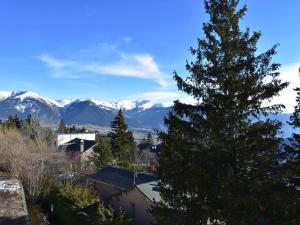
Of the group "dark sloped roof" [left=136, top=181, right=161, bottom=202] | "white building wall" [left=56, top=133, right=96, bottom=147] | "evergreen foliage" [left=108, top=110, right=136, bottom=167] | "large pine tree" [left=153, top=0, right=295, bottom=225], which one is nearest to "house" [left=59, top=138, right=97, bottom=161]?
"evergreen foliage" [left=108, top=110, right=136, bottom=167]

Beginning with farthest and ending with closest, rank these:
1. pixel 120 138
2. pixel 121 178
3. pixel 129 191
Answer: pixel 120 138
pixel 121 178
pixel 129 191

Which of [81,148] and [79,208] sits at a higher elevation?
[81,148]

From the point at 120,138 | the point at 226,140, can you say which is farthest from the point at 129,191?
the point at 120,138

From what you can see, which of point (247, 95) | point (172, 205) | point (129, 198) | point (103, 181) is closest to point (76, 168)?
point (103, 181)

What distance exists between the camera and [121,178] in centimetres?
4419

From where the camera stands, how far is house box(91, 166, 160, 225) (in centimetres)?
3544

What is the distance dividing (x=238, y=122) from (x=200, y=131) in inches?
65.7

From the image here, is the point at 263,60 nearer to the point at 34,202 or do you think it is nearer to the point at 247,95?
the point at 247,95

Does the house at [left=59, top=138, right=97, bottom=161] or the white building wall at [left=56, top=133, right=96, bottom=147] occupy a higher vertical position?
the white building wall at [left=56, top=133, right=96, bottom=147]

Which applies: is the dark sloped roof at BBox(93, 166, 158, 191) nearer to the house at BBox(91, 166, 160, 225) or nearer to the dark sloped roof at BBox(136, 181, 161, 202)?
the house at BBox(91, 166, 160, 225)

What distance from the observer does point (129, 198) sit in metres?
37.8

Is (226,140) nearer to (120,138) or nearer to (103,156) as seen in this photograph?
(103,156)

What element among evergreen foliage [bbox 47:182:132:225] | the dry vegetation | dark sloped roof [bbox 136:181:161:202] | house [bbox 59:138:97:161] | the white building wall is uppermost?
the white building wall

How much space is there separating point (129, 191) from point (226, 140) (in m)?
22.8
